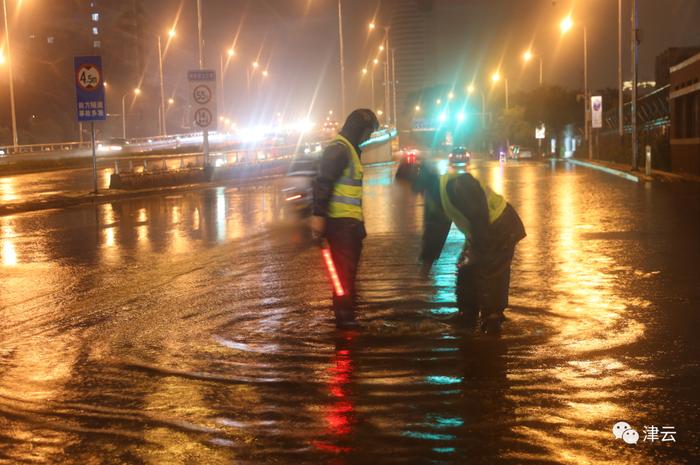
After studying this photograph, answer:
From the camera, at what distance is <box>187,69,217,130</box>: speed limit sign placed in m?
33.8

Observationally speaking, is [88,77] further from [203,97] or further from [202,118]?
[203,97]

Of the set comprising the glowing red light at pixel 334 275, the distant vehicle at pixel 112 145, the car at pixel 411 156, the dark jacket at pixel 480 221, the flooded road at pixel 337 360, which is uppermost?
the distant vehicle at pixel 112 145

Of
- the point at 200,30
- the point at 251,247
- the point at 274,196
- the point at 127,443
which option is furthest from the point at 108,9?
the point at 127,443

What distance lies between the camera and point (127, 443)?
511 centimetres

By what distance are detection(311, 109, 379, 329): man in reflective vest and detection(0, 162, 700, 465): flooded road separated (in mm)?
390

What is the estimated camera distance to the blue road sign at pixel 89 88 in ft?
91.9

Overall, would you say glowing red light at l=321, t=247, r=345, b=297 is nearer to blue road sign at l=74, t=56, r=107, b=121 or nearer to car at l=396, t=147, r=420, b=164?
car at l=396, t=147, r=420, b=164

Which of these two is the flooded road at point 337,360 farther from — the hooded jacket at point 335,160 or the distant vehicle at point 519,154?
the distant vehicle at point 519,154

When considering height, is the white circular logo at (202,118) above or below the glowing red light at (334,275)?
above

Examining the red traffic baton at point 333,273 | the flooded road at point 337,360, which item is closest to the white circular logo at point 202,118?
the flooded road at point 337,360

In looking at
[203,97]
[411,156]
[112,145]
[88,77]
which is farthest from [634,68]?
[112,145]

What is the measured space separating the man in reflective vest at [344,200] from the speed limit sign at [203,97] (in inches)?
1034

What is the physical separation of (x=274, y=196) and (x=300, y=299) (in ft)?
64.2

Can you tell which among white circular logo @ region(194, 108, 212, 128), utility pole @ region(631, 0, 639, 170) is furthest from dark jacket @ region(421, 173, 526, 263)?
utility pole @ region(631, 0, 639, 170)
